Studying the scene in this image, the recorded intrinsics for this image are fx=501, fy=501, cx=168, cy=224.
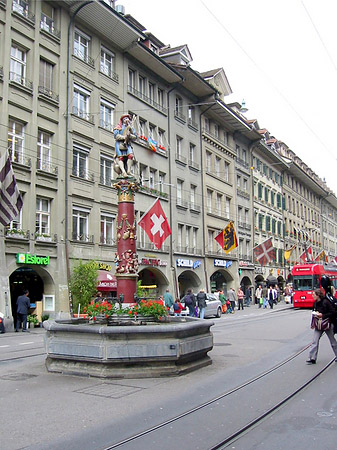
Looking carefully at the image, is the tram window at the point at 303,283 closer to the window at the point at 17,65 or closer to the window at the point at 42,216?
the window at the point at 42,216

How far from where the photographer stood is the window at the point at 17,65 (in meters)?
24.3

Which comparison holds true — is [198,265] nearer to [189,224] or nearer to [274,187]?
[189,224]

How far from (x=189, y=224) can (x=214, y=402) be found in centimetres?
3078

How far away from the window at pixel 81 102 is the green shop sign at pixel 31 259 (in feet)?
28.2

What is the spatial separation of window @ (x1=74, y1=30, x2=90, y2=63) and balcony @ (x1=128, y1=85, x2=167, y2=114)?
4.10 m

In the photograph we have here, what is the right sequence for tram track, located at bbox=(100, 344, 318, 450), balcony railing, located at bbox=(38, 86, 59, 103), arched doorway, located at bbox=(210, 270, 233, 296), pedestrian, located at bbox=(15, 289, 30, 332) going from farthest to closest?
arched doorway, located at bbox=(210, 270, 233, 296) < balcony railing, located at bbox=(38, 86, 59, 103) < pedestrian, located at bbox=(15, 289, 30, 332) < tram track, located at bbox=(100, 344, 318, 450)

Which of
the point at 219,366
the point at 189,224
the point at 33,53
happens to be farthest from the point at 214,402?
the point at 189,224

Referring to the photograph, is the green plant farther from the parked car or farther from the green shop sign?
the parked car

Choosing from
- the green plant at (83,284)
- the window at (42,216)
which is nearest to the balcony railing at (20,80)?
the window at (42,216)

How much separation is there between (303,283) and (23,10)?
26.5 m

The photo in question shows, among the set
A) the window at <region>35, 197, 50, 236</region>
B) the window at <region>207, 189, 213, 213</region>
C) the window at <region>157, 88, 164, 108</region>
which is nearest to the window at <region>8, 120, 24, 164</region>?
the window at <region>35, 197, 50, 236</region>

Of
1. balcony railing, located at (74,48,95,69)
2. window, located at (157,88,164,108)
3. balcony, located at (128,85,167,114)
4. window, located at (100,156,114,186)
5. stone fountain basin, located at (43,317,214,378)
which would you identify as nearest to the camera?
stone fountain basin, located at (43,317,214,378)

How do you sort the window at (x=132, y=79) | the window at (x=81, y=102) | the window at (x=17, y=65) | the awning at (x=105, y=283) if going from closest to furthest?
the window at (x=17, y=65)
the awning at (x=105, y=283)
the window at (x=81, y=102)
the window at (x=132, y=79)

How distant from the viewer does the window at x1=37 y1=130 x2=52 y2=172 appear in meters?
25.2
